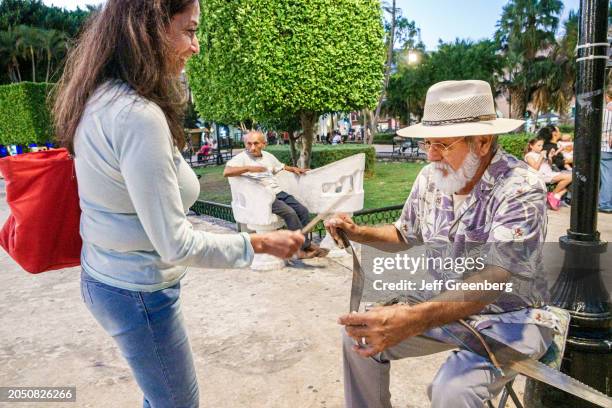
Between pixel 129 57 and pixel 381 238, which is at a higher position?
pixel 129 57

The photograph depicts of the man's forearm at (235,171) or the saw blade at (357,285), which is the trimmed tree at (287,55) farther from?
the saw blade at (357,285)

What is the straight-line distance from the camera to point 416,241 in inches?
97.7

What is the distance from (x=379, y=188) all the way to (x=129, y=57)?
10786 mm

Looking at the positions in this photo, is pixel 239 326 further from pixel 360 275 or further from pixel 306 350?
pixel 360 275

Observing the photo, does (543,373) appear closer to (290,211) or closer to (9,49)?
(290,211)

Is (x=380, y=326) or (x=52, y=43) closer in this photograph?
(x=380, y=326)

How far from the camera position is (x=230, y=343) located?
349cm

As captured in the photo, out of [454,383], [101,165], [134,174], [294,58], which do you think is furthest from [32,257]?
[294,58]

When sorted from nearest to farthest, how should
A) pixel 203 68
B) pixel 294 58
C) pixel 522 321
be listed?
pixel 522 321, pixel 294 58, pixel 203 68

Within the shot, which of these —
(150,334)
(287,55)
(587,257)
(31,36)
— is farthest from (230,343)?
(31,36)

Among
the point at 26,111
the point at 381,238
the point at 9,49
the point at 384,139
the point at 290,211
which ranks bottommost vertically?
the point at 290,211

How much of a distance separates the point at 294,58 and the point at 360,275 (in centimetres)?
576

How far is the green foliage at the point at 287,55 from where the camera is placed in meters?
6.90

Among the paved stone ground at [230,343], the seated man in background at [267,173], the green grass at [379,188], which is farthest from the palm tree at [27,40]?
the seated man in background at [267,173]
